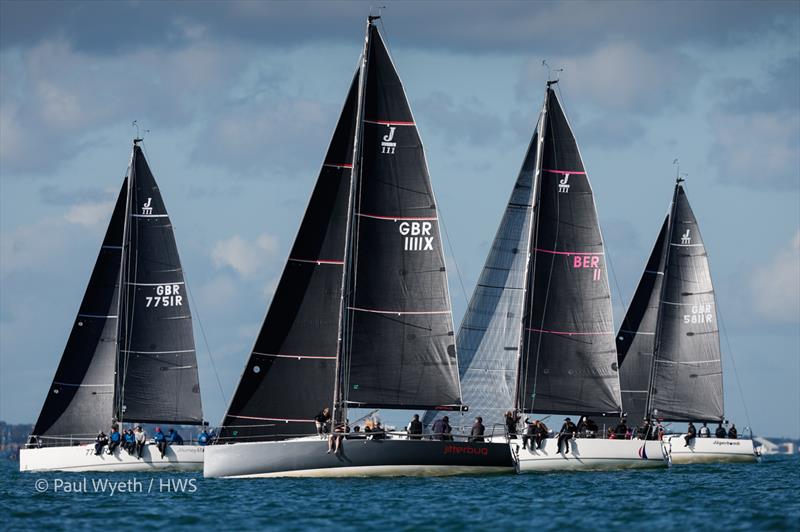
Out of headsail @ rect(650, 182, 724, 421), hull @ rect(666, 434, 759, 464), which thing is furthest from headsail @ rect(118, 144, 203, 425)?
hull @ rect(666, 434, 759, 464)

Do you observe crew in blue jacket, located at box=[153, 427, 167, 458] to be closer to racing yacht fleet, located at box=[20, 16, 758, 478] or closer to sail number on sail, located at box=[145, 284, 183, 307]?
racing yacht fleet, located at box=[20, 16, 758, 478]

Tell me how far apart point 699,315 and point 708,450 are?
17.7 feet

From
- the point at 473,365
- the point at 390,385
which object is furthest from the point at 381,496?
the point at 473,365

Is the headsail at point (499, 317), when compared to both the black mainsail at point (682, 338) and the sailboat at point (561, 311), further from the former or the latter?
the black mainsail at point (682, 338)

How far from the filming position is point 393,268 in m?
42.6

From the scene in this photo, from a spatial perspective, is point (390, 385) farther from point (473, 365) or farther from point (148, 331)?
point (148, 331)

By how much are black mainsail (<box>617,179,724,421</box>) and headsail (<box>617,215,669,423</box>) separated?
6 centimetres

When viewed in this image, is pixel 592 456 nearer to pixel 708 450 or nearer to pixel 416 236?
pixel 416 236

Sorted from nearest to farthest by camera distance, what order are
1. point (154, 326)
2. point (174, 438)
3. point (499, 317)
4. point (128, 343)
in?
point (499, 317)
point (174, 438)
point (128, 343)
point (154, 326)

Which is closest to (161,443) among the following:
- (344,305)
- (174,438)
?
(174,438)

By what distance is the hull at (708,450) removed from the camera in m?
61.3

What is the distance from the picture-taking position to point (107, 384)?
55.1 m

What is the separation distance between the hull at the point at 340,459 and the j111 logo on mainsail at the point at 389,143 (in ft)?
26.0

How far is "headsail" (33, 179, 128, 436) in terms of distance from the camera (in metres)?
54.8
